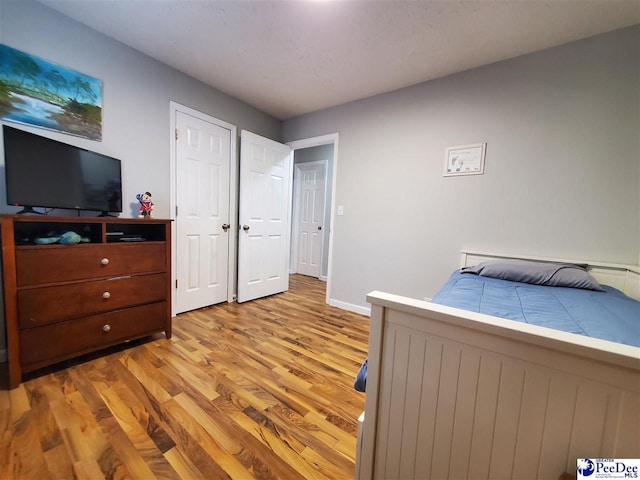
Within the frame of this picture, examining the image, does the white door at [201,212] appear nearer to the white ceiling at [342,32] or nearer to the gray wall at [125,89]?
the gray wall at [125,89]

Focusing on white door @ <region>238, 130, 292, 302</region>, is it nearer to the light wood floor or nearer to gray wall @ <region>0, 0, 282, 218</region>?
gray wall @ <region>0, 0, 282, 218</region>

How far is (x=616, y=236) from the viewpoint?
1.69m

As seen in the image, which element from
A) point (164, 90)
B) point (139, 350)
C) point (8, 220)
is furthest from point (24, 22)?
point (139, 350)

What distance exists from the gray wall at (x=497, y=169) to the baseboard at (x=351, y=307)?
0.16 ft

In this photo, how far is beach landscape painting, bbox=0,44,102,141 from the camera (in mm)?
1554

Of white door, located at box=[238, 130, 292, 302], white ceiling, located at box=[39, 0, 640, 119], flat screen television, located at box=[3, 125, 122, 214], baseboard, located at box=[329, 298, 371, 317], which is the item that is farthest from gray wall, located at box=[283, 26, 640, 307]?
flat screen television, located at box=[3, 125, 122, 214]

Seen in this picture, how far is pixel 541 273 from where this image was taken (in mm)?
1669

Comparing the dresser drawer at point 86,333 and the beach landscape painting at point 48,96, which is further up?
the beach landscape painting at point 48,96

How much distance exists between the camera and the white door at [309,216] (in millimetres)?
4574

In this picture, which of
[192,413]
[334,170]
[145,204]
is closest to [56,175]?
[145,204]

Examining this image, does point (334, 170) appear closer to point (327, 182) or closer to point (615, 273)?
point (327, 182)

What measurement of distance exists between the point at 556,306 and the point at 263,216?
2.76m

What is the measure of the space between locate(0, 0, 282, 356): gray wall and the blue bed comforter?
2.50 meters

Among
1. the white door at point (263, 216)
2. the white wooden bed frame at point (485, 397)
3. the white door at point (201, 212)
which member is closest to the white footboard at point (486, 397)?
the white wooden bed frame at point (485, 397)
